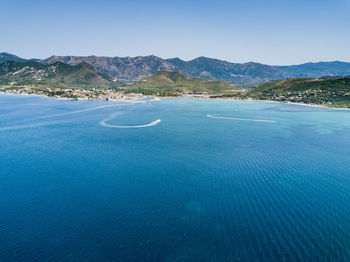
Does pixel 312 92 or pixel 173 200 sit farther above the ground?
pixel 312 92

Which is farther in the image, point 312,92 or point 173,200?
point 312,92

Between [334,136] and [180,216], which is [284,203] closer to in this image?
[180,216]

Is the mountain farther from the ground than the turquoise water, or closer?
farther from the ground

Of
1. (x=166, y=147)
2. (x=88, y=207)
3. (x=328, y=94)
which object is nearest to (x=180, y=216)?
(x=88, y=207)

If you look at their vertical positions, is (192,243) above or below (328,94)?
below
